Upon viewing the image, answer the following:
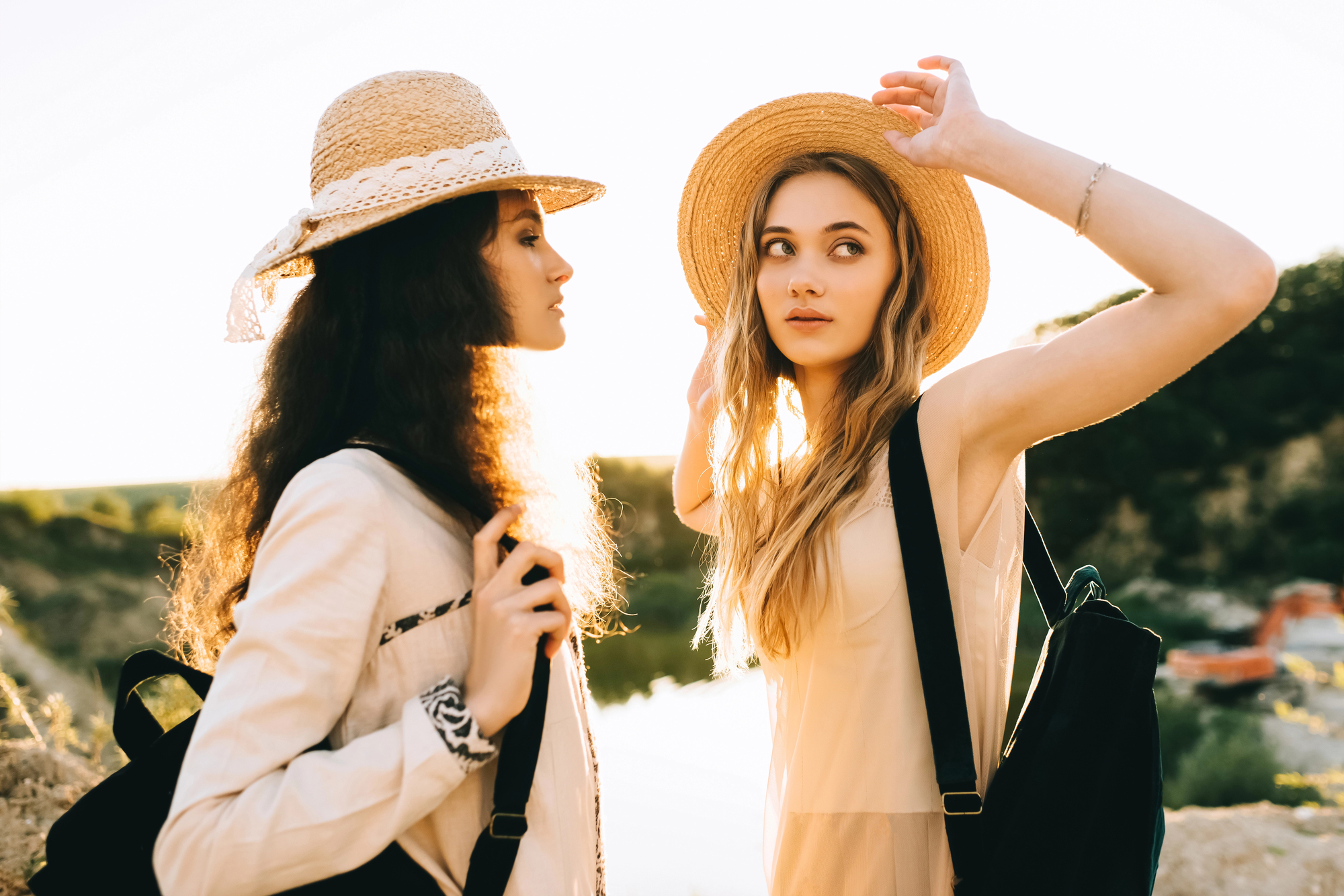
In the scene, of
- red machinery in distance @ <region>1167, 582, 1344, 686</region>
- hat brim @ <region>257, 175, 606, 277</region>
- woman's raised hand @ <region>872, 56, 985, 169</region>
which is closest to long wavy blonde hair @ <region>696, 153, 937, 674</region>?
woman's raised hand @ <region>872, 56, 985, 169</region>

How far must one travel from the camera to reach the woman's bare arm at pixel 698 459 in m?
2.24

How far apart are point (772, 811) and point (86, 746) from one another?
3.01 metres

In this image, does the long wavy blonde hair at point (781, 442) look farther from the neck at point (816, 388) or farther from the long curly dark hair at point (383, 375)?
the long curly dark hair at point (383, 375)

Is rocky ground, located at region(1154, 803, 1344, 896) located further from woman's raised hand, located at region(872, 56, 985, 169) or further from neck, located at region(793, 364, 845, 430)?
woman's raised hand, located at region(872, 56, 985, 169)

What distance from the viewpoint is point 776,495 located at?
6.14 feet

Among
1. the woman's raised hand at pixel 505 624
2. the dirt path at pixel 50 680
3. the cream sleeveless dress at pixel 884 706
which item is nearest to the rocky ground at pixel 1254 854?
the cream sleeveless dress at pixel 884 706

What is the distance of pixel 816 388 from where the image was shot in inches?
78.1

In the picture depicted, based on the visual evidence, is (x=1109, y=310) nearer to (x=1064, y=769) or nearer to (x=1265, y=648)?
(x=1064, y=769)

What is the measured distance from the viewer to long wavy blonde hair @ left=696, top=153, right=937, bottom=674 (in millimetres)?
1652

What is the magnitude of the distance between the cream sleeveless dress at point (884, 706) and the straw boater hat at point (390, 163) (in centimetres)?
92

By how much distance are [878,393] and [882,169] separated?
585 millimetres

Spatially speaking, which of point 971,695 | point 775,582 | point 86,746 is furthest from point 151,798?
point 86,746

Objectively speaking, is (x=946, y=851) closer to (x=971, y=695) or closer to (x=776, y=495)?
(x=971, y=695)

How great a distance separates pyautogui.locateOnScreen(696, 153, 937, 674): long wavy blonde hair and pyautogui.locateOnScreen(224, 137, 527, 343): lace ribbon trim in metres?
0.83
